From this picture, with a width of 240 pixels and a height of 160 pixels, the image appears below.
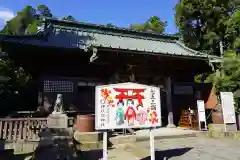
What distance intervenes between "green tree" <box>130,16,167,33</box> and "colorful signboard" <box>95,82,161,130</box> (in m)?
29.5

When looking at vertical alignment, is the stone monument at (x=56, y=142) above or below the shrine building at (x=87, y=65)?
below

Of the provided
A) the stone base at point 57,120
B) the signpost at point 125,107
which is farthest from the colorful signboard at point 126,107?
the stone base at point 57,120

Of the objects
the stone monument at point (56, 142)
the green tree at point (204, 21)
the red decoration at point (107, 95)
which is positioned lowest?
the stone monument at point (56, 142)

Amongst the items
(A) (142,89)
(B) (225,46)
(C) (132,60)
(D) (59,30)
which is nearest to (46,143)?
(A) (142,89)

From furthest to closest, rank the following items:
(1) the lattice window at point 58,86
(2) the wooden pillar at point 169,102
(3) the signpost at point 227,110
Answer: (2) the wooden pillar at point 169,102 → (1) the lattice window at point 58,86 → (3) the signpost at point 227,110

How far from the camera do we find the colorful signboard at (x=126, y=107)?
15.5 ft

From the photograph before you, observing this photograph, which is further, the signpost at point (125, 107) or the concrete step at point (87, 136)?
the concrete step at point (87, 136)

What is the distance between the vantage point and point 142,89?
5145 mm

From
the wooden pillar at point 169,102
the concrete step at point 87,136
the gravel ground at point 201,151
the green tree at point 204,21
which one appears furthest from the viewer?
the green tree at point 204,21

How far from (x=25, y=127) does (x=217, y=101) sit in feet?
34.6

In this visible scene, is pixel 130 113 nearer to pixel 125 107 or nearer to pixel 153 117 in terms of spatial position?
pixel 125 107

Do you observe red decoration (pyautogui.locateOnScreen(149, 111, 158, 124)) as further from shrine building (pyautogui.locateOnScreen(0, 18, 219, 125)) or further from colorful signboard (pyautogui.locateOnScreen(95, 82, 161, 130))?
shrine building (pyautogui.locateOnScreen(0, 18, 219, 125))

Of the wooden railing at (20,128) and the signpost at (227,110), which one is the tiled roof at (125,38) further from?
the wooden railing at (20,128)

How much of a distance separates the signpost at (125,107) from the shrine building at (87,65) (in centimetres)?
422
